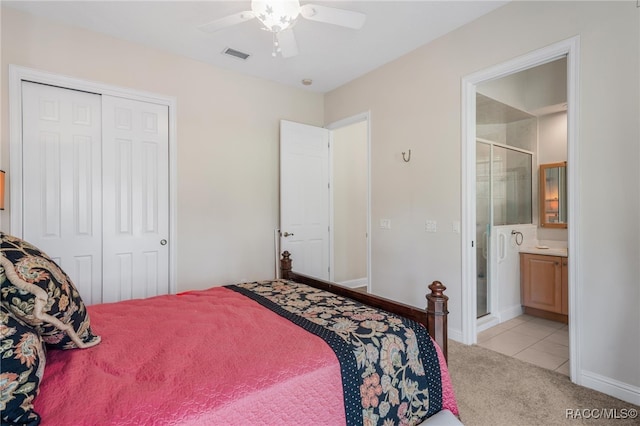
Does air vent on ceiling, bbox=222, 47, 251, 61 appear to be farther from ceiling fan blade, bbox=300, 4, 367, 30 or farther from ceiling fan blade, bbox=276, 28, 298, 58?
ceiling fan blade, bbox=300, 4, 367, 30

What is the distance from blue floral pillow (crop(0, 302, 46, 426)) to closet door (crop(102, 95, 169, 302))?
7.04 ft

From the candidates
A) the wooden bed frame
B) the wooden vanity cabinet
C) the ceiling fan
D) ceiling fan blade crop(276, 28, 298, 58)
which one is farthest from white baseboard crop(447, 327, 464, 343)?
ceiling fan blade crop(276, 28, 298, 58)

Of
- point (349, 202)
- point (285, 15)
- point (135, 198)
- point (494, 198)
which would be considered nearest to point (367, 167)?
point (349, 202)

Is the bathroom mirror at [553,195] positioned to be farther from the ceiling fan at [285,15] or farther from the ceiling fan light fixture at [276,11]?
the ceiling fan light fixture at [276,11]

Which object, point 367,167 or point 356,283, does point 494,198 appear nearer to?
point 367,167

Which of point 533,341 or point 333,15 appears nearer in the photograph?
point 333,15

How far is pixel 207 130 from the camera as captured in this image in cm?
352

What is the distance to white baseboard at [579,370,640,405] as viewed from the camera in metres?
1.94

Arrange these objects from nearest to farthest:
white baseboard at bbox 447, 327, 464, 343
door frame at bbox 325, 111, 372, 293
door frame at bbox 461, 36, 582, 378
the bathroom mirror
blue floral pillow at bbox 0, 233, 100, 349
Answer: blue floral pillow at bbox 0, 233, 100, 349
door frame at bbox 461, 36, 582, 378
white baseboard at bbox 447, 327, 464, 343
door frame at bbox 325, 111, 372, 293
the bathroom mirror

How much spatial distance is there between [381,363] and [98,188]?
9.55ft

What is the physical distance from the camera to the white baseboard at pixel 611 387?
6.38 ft

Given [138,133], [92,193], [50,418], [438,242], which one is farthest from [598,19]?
[92,193]

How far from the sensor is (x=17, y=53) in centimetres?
257

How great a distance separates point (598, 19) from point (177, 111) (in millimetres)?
3520
